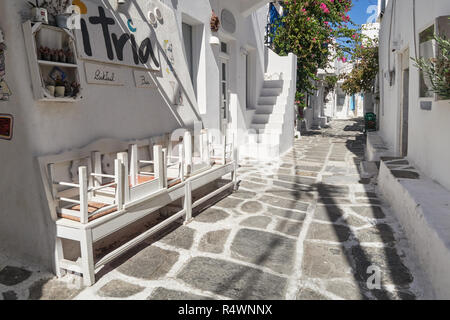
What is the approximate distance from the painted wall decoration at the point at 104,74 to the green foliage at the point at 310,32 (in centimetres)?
968

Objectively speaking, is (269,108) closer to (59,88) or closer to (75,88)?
(75,88)

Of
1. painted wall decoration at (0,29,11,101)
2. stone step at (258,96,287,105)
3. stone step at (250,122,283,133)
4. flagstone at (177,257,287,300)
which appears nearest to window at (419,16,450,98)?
flagstone at (177,257,287,300)

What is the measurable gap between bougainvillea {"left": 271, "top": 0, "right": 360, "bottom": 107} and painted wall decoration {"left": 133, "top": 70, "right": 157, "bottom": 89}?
9.07 metres

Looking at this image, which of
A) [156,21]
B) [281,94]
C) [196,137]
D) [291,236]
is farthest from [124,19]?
[281,94]

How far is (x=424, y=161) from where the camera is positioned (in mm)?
4793

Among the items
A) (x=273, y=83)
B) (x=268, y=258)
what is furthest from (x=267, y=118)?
(x=268, y=258)

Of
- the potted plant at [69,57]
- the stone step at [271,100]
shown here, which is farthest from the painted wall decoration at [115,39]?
the stone step at [271,100]

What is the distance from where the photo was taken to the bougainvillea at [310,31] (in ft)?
39.3

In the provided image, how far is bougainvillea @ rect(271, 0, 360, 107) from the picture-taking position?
12.0 meters

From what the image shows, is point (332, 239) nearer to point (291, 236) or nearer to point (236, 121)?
point (291, 236)

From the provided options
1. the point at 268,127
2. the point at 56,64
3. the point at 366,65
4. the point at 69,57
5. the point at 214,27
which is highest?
the point at 366,65

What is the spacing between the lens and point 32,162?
2898mm

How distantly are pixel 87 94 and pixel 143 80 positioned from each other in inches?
39.0
